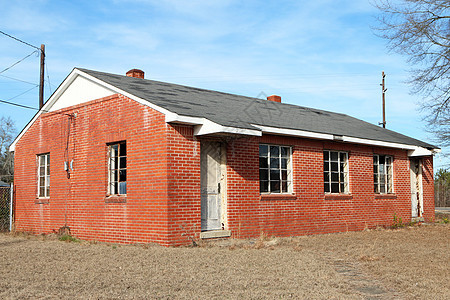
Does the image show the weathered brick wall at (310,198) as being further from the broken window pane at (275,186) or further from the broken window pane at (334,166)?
the broken window pane at (334,166)

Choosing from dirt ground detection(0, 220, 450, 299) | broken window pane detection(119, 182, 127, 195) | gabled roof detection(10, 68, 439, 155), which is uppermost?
gabled roof detection(10, 68, 439, 155)

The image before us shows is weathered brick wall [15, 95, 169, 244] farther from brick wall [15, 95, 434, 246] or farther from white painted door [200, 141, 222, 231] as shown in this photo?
white painted door [200, 141, 222, 231]

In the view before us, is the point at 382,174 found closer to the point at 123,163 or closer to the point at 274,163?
the point at 274,163

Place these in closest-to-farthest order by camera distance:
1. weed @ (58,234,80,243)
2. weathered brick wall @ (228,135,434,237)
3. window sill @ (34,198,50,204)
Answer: weathered brick wall @ (228,135,434,237) < weed @ (58,234,80,243) < window sill @ (34,198,50,204)

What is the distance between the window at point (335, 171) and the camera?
14.7 meters

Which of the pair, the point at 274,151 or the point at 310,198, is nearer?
the point at 274,151

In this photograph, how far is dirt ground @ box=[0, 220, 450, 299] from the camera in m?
6.18

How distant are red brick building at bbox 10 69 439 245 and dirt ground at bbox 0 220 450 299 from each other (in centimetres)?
99

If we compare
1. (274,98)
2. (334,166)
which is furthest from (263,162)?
(274,98)

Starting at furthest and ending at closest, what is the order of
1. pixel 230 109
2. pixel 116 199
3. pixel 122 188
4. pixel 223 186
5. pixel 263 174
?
pixel 230 109 < pixel 263 174 < pixel 122 188 < pixel 116 199 < pixel 223 186

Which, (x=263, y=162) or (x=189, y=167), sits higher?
(x=263, y=162)

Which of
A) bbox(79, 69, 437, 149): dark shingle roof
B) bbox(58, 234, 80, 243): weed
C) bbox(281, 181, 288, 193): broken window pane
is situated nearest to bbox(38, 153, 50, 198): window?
bbox(58, 234, 80, 243): weed

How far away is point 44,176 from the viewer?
49.9 feet

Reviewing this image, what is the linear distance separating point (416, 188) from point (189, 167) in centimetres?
1109
